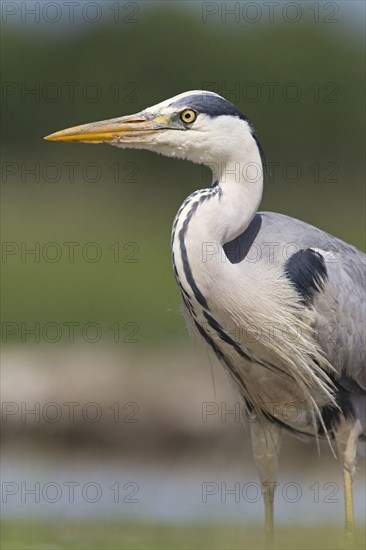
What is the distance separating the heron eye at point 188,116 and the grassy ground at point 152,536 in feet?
6.03

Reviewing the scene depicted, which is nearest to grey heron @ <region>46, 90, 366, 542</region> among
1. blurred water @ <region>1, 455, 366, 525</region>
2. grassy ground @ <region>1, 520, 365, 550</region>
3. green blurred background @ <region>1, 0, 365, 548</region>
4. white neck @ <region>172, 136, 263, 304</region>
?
white neck @ <region>172, 136, 263, 304</region>

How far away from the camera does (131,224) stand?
16781mm

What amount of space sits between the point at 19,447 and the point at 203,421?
126 centimetres

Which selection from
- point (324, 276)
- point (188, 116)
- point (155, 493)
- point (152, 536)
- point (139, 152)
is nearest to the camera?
point (188, 116)

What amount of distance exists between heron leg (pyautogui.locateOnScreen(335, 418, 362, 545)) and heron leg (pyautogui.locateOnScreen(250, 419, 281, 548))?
0.31 metres

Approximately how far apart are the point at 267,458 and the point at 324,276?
91cm

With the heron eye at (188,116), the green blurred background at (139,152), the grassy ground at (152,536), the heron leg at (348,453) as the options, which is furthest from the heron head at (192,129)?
the green blurred background at (139,152)

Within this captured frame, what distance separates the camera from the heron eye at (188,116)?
19.0 ft

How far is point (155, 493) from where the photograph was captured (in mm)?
8211

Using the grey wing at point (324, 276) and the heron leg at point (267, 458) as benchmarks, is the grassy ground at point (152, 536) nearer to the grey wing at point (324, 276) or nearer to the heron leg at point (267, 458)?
the heron leg at point (267, 458)

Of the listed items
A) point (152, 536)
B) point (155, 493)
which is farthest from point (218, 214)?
point (155, 493)

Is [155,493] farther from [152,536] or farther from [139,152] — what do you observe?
[139,152]

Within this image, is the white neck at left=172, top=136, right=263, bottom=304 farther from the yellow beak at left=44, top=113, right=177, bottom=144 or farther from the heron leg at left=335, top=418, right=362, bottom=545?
the heron leg at left=335, top=418, right=362, bottom=545

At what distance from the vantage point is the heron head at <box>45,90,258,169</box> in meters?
5.80
